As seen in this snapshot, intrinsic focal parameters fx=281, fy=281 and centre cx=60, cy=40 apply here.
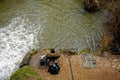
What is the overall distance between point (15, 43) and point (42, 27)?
3.67m

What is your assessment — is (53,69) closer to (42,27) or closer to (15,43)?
(15,43)

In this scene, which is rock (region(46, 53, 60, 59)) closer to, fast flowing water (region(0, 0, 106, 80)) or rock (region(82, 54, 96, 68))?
rock (region(82, 54, 96, 68))

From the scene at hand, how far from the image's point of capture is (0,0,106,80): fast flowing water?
2436 centimetres

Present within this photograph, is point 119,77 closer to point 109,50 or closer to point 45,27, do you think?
point 109,50

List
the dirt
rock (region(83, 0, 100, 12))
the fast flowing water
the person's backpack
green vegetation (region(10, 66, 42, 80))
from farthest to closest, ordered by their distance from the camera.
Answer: rock (region(83, 0, 100, 12))
the fast flowing water
the person's backpack
the dirt
green vegetation (region(10, 66, 42, 80))

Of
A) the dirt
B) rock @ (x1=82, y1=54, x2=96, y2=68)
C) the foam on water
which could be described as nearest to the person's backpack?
the dirt

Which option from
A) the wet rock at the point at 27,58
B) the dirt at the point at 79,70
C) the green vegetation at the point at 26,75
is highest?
the wet rock at the point at 27,58

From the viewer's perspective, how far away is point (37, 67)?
70.5 ft

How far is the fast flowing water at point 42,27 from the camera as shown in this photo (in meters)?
24.4

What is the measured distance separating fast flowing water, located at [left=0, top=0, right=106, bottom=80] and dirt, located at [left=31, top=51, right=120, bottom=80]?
2.19 m

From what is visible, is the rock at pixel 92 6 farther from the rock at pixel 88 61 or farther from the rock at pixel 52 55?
the rock at pixel 52 55

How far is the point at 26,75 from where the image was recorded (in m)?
19.3

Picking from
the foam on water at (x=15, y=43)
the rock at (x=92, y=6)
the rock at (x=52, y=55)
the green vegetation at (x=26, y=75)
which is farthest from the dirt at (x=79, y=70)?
the rock at (x=92, y=6)

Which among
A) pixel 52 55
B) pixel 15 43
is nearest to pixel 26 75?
pixel 52 55
